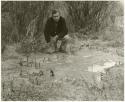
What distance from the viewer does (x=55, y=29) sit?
848 centimetres

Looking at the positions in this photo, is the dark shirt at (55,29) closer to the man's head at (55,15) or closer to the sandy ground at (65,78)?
the man's head at (55,15)

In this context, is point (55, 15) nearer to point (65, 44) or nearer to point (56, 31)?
point (56, 31)

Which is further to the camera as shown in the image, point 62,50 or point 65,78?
point 62,50

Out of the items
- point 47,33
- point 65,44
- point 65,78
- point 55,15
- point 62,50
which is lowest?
point 65,78

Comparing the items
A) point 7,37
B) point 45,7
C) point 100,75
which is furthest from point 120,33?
point 7,37

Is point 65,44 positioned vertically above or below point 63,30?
below

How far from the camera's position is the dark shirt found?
8.46 metres

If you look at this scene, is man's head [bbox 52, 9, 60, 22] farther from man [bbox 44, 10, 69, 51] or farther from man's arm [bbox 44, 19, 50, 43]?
man's arm [bbox 44, 19, 50, 43]

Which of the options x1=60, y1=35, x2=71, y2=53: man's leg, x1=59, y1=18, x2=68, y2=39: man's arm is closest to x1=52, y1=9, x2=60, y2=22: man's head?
x1=59, y1=18, x2=68, y2=39: man's arm

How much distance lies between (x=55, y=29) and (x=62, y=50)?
406 mm

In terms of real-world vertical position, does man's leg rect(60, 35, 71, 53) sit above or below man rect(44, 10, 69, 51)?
below

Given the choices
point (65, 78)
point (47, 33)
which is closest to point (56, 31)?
point (47, 33)

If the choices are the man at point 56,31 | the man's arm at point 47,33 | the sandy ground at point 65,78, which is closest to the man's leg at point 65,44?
the man at point 56,31

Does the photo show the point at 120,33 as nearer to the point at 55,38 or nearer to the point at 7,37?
the point at 55,38
